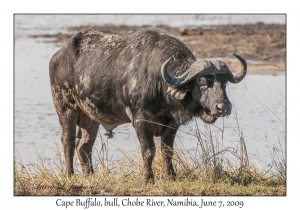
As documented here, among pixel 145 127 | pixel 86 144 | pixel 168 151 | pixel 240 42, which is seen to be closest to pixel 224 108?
pixel 145 127

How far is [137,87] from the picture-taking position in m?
8.45

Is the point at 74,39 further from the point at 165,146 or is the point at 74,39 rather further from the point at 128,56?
the point at 165,146

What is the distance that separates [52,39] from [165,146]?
1645 centimetres

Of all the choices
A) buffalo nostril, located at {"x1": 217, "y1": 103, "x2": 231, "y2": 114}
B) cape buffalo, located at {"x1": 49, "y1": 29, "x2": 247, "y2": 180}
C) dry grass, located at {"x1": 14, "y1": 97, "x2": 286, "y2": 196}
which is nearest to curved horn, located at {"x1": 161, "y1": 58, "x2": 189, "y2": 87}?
cape buffalo, located at {"x1": 49, "y1": 29, "x2": 247, "y2": 180}

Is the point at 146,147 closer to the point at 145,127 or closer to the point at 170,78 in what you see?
the point at 145,127

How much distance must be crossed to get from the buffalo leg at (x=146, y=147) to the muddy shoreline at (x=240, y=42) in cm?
991

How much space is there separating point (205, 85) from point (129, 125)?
4.98 metres

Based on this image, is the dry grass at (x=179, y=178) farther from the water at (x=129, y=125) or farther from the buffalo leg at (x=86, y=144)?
the buffalo leg at (x=86, y=144)

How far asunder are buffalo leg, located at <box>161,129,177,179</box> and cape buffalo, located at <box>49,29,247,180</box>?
1cm

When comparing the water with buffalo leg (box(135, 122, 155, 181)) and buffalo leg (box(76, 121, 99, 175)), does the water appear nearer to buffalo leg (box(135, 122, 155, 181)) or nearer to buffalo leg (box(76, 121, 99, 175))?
buffalo leg (box(76, 121, 99, 175))

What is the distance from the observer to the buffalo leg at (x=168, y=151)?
862 centimetres

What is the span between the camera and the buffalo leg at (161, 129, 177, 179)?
28.3ft

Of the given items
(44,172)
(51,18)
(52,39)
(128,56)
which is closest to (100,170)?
(44,172)

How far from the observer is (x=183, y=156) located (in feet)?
28.7
